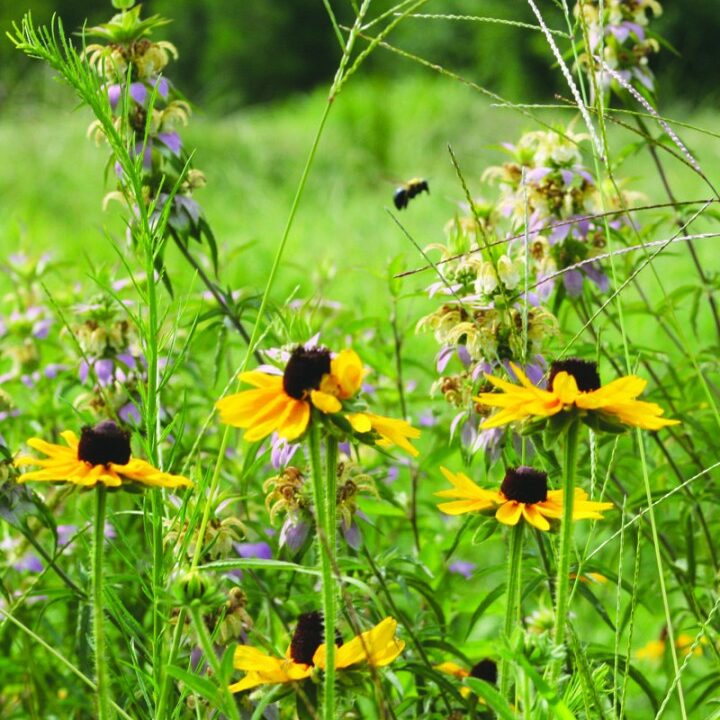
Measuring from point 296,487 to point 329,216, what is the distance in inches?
207

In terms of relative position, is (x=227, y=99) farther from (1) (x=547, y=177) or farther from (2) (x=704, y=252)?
(1) (x=547, y=177)

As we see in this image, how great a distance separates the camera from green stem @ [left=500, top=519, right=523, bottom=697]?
2.60ft

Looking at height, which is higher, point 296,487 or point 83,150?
point 296,487

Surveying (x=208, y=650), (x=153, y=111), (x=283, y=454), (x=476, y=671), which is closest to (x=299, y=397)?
(x=208, y=650)

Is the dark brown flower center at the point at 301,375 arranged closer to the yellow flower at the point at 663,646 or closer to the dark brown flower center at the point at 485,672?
the dark brown flower center at the point at 485,672

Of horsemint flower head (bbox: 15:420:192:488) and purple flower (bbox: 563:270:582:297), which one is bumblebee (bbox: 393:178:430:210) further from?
horsemint flower head (bbox: 15:420:192:488)

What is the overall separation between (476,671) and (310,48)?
523 inches

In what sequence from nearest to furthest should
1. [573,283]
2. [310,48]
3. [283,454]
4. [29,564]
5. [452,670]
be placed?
[283,454], [452,670], [573,283], [29,564], [310,48]

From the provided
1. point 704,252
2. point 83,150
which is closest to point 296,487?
point 704,252

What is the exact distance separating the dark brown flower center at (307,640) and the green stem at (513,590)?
0.41 feet

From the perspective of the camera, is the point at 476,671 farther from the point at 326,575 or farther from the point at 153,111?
the point at 153,111

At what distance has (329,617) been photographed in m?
0.67

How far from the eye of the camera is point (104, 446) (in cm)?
77

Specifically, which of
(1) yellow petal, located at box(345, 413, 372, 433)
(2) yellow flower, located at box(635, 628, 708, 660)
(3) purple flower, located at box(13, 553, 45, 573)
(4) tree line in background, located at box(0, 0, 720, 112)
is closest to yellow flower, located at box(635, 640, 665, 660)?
(2) yellow flower, located at box(635, 628, 708, 660)
